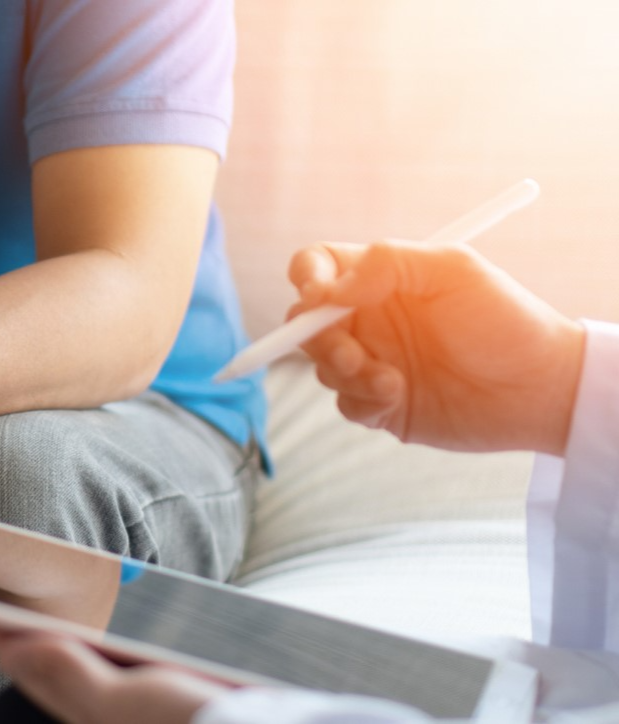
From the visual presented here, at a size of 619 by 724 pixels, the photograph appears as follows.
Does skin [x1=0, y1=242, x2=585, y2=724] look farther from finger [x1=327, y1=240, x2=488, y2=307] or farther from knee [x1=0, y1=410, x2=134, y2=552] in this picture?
knee [x1=0, y1=410, x2=134, y2=552]

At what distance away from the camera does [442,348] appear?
0.41m

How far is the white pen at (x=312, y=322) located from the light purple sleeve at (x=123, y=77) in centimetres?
22

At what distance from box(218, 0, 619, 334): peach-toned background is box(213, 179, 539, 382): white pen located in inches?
12.7

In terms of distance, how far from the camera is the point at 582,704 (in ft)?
0.88

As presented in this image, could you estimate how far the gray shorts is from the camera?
0.40 m

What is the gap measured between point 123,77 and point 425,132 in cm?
28

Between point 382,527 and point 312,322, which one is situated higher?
point 312,322

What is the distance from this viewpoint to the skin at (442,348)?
37cm

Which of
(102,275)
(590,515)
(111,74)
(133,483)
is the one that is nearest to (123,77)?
(111,74)

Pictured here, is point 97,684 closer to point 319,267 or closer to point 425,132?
point 319,267

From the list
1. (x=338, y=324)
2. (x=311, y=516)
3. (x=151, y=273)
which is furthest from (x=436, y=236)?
(x=311, y=516)

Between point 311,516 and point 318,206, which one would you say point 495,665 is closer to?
point 311,516

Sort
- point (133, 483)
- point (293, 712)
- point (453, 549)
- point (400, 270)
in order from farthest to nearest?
point (453, 549), point (133, 483), point (400, 270), point (293, 712)

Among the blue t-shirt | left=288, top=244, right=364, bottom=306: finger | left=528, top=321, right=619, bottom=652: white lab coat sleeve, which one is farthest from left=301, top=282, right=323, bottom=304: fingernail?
the blue t-shirt
